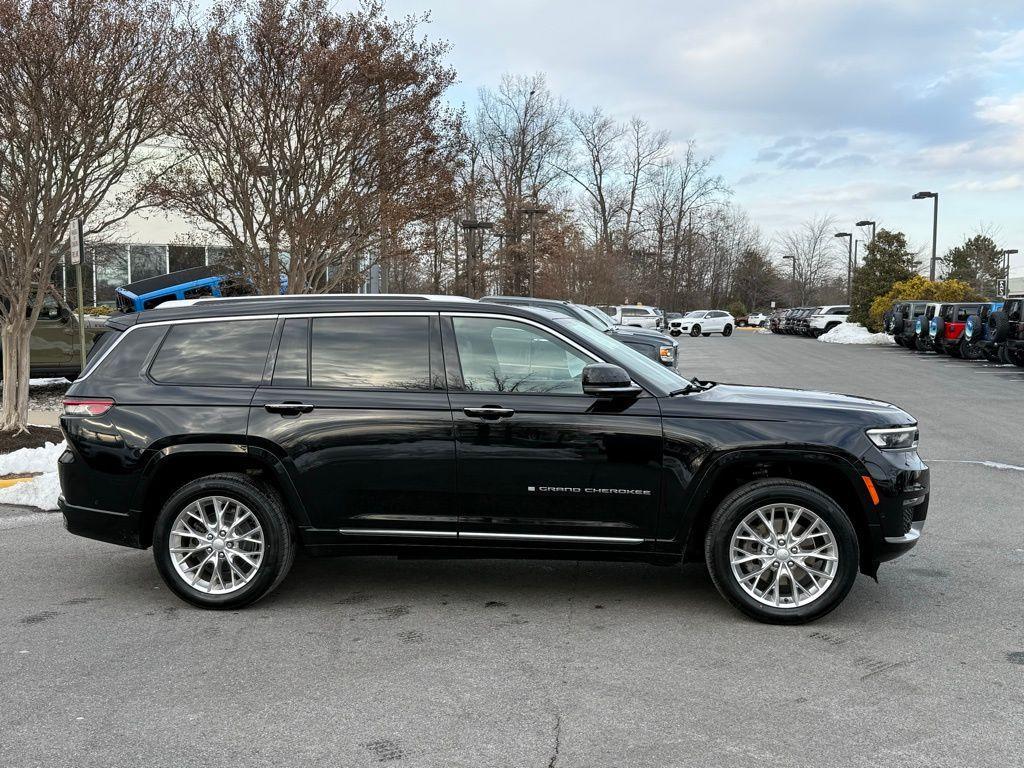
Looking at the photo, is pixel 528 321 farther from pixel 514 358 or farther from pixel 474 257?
pixel 474 257

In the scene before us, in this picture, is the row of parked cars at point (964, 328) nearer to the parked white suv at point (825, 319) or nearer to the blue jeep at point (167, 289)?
the parked white suv at point (825, 319)

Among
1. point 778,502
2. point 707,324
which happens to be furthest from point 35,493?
point 707,324

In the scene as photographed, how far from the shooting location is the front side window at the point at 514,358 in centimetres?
510

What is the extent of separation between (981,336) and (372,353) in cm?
2567

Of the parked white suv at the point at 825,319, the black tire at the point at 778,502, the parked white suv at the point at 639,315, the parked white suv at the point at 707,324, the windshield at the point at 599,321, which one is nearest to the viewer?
the black tire at the point at 778,502

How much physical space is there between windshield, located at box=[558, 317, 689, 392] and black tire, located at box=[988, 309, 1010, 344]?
21.4 metres

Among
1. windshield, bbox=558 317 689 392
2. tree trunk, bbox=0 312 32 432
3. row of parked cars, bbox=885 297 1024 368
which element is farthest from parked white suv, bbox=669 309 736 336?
windshield, bbox=558 317 689 392

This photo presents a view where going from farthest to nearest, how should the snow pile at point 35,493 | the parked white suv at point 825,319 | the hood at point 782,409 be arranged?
1. the parked white suv at point 825,319
2. the snow pile at point 35,493
3. the hood at point 782,409

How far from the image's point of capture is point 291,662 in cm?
440

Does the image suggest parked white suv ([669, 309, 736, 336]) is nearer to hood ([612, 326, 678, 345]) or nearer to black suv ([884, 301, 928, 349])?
black suv ([884, 301, 928, 349])

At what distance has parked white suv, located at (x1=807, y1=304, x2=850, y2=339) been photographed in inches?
A: 2138

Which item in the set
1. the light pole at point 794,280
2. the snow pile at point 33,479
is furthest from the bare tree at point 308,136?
the light pole at point 794,280

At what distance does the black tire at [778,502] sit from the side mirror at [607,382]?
0.78 meters

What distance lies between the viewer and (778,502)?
16.0 feet
